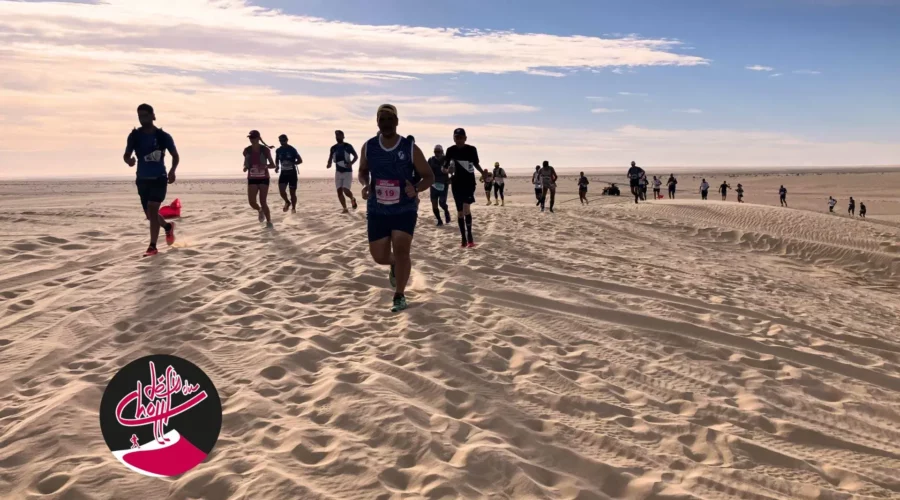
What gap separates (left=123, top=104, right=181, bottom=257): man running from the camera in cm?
812

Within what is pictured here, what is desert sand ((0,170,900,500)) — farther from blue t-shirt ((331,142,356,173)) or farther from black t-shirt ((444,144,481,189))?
blue t-shirt ((331,142,356,173))

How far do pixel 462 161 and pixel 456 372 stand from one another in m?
5.99

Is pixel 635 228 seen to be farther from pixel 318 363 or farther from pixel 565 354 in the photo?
pixel 318 363

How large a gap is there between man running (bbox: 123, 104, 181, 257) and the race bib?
154 inches

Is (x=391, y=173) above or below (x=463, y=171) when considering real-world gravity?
below

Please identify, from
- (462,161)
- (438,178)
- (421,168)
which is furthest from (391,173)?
(438,178)

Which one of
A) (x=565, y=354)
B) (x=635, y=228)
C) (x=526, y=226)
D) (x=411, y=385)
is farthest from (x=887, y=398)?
(x=635, y=228)

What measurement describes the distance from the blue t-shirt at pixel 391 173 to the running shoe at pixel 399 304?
90cm

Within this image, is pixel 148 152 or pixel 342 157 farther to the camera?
pixel 342 157

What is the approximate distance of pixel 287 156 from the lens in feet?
44.8

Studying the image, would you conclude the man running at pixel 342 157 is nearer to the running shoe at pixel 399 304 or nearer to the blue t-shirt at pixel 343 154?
the blue t-shirt at pixel 343 154

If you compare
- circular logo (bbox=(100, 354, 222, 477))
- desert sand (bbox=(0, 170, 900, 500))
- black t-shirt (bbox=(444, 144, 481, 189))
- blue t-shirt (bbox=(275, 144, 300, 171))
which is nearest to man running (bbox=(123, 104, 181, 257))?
desert sand (bbox=(0, 170, 900, 500))

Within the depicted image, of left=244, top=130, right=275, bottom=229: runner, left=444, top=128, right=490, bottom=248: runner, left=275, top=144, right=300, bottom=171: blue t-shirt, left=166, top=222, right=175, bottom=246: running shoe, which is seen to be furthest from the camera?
left=275, top=144, right=300, bottom=171: blue t-shirt

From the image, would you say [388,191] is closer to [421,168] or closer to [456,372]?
[421,168]
